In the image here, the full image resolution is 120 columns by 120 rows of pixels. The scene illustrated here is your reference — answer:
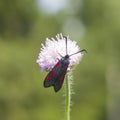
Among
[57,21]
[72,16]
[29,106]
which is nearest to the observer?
[29,106]

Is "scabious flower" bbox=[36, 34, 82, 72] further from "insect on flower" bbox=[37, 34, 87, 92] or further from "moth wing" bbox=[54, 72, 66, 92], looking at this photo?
"moth wing" bbox=[54, 72, 66, 92]

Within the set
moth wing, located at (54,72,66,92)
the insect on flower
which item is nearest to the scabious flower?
the insect on flower

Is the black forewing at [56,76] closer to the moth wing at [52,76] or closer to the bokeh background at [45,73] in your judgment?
the moth wing at [52,76]

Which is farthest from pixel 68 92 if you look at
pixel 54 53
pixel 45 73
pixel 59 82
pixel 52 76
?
pixel 45 73

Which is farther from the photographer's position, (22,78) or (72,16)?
(72,16)

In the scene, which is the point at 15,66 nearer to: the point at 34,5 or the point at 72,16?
the point at 34,5

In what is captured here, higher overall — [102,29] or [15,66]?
[102,29]

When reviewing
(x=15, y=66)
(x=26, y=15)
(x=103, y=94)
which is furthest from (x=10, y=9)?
(x=103, y=94)
